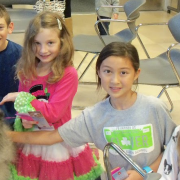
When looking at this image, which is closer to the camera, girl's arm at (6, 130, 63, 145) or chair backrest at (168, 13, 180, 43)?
girl's arm at (6, 130, 63, 145)

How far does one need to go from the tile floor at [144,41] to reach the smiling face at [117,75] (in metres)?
1.45

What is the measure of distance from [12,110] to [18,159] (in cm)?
33

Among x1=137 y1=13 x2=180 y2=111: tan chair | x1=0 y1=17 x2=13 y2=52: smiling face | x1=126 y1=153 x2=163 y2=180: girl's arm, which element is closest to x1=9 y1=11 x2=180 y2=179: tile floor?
x1=137 y1=13 x2=180 y2=111: tan chair

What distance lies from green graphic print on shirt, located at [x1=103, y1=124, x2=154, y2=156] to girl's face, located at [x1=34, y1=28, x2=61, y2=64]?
461 mm

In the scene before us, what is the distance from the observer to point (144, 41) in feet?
15.7

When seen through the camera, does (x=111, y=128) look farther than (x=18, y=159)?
No

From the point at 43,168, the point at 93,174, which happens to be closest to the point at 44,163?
the point at 43,168

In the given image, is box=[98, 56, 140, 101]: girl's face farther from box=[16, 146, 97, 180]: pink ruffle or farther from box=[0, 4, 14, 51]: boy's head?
box=[0, 4, 14, 51]: boy's head

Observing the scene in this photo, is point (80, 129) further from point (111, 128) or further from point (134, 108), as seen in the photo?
point (134, 108)

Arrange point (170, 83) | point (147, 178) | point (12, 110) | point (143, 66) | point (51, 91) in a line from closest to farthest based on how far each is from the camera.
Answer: point (147, 178) → point (51, 91) → point (12, 110) → point (170, 83) → point (143, 66)

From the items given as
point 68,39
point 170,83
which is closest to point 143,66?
point 170,83

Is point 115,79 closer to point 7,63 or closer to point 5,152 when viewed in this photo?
point 5,152

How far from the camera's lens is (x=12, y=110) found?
5.83 feet

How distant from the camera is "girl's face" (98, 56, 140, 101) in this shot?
1.21m
